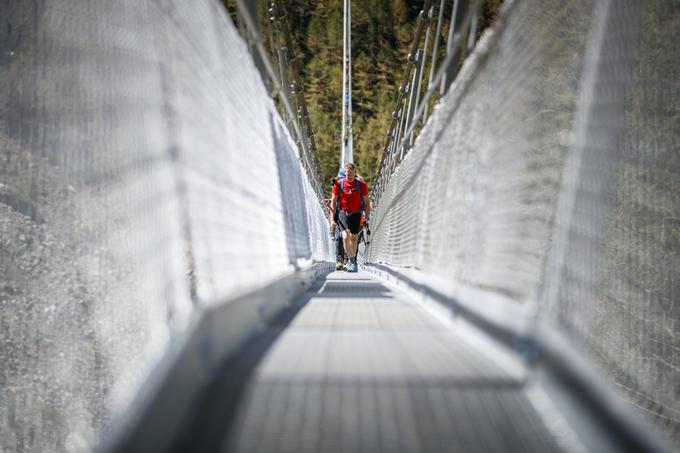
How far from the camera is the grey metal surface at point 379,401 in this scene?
2.89 ft

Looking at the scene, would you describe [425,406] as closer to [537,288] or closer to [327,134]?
[537,288]

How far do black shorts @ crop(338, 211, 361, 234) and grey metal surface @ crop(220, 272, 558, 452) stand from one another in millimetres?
4276

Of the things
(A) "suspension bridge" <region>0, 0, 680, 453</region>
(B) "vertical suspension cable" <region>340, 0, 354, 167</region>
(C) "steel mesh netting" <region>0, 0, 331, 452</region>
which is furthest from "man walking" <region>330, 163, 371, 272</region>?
(B) "vertical suspension cable" <region>340, 0, 354, 167</region>

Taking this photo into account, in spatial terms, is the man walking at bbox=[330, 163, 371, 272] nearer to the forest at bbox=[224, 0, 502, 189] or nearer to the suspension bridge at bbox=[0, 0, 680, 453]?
the suspension bridge at bbox=[0, 0, 680, 453]

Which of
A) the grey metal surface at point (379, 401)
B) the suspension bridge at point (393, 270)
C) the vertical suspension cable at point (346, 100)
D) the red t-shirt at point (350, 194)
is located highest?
the vertical suspension cable at point (346, 100)

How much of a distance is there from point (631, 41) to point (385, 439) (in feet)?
5.05

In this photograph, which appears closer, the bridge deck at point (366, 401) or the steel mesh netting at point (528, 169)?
the bridge deck at point (366, 401)

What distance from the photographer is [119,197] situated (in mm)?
6215

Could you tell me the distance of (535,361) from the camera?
1046 millimetres

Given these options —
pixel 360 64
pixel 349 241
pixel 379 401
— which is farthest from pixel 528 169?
pixel 360 64

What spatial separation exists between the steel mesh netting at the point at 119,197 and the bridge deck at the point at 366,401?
171 millimetres

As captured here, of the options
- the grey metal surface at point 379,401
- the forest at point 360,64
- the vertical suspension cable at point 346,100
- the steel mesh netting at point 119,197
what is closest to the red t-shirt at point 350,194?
the steel mesh netting at point 119,197

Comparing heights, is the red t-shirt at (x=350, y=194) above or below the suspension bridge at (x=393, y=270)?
above

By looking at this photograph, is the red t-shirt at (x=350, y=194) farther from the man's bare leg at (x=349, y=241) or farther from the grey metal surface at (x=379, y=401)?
the grey metal surface at (x=379, y=401)
